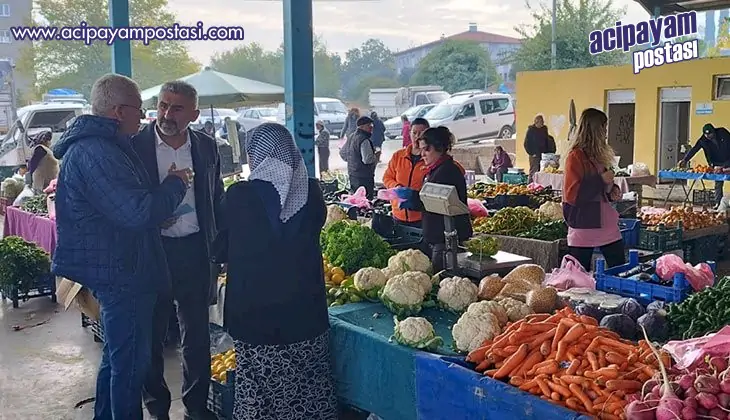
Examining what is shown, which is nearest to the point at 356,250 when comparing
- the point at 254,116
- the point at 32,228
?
the point at 32,228

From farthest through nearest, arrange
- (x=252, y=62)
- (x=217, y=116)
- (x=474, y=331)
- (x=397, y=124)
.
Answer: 1. (x=252, y=62)
2. (x=217, y=116)
3. (x=397, y=124)
4. (x=474, y=331)

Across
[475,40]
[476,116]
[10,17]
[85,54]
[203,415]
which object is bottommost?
[203,415]

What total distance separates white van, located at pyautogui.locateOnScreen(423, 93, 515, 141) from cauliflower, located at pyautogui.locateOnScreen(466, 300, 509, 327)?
59.2 feet

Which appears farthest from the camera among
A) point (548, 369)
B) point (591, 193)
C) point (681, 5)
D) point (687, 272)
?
point (681, 5)

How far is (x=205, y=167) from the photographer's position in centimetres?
396

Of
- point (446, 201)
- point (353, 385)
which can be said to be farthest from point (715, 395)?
point (446, 201)

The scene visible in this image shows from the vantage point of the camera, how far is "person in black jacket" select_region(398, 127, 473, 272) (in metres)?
4.67

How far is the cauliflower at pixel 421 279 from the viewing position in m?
3.88

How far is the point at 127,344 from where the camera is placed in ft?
11.0

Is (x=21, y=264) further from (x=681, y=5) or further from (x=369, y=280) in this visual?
(x=681, y=5)

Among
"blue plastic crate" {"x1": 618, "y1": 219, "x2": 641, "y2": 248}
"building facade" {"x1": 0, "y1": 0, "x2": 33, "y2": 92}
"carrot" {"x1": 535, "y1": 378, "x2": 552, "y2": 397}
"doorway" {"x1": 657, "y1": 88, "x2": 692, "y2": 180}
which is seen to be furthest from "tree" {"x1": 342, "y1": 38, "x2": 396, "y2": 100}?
"carrot" {"x1": 535, "y1": 378, "x2": 552, "y2": 397}

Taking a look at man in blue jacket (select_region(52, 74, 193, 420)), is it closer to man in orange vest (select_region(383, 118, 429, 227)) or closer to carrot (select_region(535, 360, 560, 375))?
carrot (select_region(535, 360, 560, 375))

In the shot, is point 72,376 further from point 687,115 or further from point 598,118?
point 687,115

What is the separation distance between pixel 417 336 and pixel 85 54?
1229 inches
